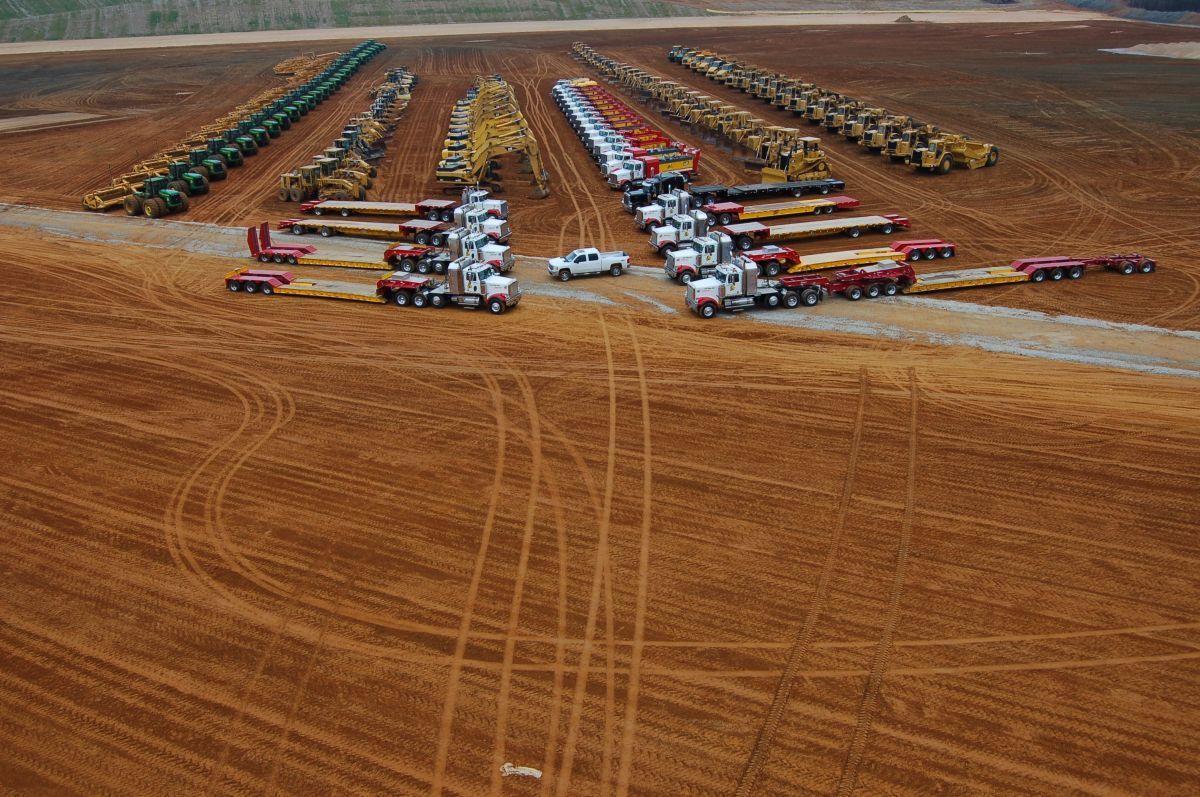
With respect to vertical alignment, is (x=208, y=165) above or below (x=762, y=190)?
above

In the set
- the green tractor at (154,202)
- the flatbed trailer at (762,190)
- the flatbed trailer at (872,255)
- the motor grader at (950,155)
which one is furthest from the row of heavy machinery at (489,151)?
the motor grader at (950,155)

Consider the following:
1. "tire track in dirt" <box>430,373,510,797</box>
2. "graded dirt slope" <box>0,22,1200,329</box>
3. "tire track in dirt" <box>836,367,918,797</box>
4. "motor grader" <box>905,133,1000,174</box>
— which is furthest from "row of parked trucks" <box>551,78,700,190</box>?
"tire track in dirt" <box>836,367,918,797</box>

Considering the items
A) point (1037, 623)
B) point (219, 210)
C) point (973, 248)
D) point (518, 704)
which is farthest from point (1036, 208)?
point (219, 210)

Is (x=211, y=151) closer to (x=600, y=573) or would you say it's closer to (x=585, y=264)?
(x=585, y=264)

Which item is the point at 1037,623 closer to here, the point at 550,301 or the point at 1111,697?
the point at 1111,697

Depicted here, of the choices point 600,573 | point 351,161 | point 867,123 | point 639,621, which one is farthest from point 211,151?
point 639,621
